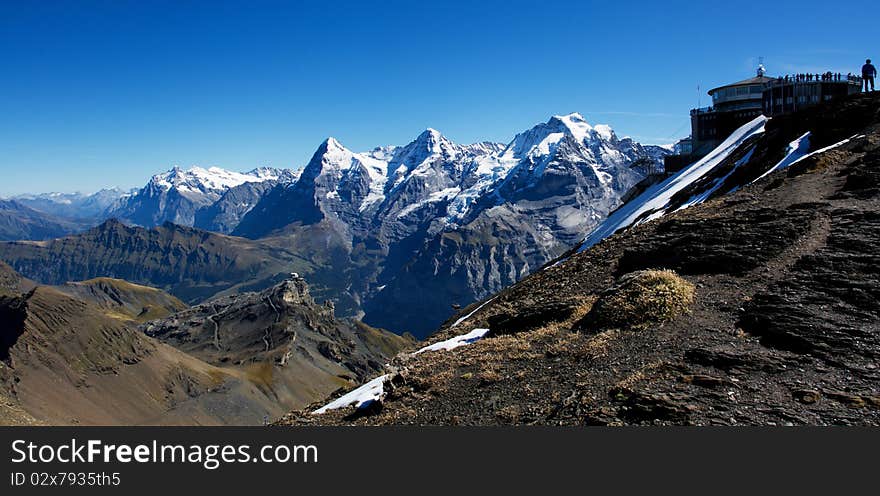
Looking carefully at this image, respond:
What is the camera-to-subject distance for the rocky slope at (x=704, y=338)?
507 inches

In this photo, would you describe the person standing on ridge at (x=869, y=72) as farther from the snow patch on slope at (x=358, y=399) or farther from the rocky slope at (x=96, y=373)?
the rocky slope at (x=96, y=373)

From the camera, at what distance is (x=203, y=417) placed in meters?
127

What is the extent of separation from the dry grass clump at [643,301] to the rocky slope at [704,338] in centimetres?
6

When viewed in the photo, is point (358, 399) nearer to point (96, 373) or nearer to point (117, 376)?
point (96, 373)

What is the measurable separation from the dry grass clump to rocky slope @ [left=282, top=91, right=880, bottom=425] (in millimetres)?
64

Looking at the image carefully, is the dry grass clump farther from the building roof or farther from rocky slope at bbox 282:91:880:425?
the building roof

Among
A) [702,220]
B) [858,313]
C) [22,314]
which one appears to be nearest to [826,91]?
[702,220]

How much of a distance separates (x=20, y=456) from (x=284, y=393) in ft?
486

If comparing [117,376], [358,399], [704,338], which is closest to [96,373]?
[117,376]

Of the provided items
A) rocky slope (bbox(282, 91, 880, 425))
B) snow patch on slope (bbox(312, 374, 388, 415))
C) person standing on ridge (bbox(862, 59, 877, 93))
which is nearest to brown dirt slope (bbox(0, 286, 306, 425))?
snow patch on slope (bbox(312, 374, 388, 415))

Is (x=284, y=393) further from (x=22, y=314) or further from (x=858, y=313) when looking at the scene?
(x=858, y=313)

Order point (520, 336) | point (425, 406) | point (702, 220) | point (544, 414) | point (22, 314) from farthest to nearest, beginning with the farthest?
point (22, 314) < point (702, 220) < point (520, 336) < point (425, 406) < point (544, 414)

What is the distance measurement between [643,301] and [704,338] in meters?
3.02

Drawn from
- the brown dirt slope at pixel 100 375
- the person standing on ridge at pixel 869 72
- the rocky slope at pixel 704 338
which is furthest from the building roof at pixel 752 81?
the brown dirt slope at pixel 100 375
